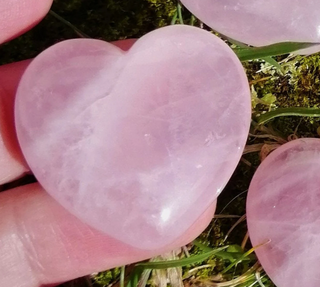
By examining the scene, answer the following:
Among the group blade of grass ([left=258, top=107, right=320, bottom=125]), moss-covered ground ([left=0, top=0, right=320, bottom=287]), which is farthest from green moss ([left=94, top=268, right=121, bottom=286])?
blade of grass ([left=258, top=107, right=320, bottom=125])

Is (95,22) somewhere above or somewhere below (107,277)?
above

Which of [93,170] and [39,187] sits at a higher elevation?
[93,170]

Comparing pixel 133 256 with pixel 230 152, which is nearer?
pixel 230 152

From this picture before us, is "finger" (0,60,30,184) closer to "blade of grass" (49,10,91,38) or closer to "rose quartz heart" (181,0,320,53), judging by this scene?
"blade of grass" (49,10,91,38)

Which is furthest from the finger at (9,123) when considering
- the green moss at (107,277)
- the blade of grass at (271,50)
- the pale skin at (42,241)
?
the blade of grass at (271,50)

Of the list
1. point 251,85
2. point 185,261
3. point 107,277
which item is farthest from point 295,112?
point 107,277

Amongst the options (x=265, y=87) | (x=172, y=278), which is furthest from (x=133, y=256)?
(x=265, y=87)

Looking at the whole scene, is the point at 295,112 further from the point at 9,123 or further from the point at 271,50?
the point at 9,123

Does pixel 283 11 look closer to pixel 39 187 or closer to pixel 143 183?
pixel 143 183
